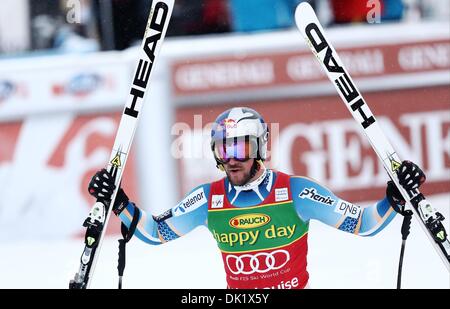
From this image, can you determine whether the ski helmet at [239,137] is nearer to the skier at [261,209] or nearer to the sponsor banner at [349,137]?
the skier at [261,209]

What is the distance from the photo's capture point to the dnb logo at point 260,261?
3.96 m

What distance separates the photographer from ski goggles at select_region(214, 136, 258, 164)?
3.94 metres

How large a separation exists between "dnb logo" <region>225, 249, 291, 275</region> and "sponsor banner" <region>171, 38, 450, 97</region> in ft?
4.61

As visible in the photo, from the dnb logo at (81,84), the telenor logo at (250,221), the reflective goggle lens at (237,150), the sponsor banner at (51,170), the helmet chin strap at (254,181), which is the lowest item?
the telenor logo at (250,221)

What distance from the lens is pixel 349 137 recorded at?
5.26 metres

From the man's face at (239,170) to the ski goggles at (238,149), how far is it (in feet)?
0.05

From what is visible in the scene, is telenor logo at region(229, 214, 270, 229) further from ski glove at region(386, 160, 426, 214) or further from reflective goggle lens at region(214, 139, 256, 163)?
ski glove at region(386, 160, 426, 214)

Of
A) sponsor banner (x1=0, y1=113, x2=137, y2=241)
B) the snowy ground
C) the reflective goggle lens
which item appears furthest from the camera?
sponsor banner (x1=0, y1=113, x2=137, y2=241)

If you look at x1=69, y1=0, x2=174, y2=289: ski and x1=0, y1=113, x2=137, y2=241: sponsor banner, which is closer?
x1=69, y1=0, x2=174, y2=289: ski

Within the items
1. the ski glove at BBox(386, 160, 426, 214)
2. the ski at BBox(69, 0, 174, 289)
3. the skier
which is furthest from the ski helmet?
the ski glove at BBox(386, 160, 426, 214)

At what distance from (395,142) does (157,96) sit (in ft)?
3.93

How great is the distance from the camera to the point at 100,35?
5.18m

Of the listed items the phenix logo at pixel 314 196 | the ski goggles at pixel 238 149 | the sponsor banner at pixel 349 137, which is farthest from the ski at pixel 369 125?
the sponsor banner at pixel 349 137
